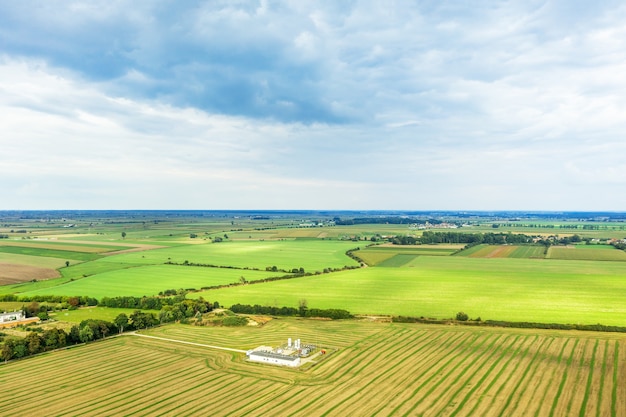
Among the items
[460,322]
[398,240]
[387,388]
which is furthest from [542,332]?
[398,240]

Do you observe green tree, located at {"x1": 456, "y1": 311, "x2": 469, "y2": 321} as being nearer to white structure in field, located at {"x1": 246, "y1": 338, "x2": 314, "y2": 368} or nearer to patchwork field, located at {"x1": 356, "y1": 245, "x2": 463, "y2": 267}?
white structure in field, located at {"x1": 246, "y1": 338, "x2": 314, "y2": 368}

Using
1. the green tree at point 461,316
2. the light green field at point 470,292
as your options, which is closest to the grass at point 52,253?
the light green field at point 470,292

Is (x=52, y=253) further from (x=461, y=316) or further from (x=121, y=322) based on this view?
(x=461, y=316)

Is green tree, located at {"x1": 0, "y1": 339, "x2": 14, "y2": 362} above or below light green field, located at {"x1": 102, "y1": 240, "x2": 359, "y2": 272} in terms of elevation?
below

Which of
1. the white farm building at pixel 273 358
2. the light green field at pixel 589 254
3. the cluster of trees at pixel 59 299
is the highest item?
the light green field at pixel 589 254

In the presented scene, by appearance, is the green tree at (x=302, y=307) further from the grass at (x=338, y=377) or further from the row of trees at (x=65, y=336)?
the row of trees at (x=65, y=336)

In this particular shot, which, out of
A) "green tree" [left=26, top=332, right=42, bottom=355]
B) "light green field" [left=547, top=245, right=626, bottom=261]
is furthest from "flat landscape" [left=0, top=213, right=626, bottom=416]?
"light green field" [left=547, top=245, right=626, bottom=261]

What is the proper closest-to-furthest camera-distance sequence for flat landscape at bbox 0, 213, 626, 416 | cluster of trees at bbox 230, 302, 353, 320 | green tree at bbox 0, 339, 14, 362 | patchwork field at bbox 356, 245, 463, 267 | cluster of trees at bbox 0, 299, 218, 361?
flat landscape at bbox 0, 213, 626, 416 → green tree at bbox 0, 339, 14, 362 → cluster of trees at bbox 0, 299, 218, 361 → cluster of trees at bbox 230, 302, 353, 320 → patchwork field at bbox 356, 245, 463, 267
